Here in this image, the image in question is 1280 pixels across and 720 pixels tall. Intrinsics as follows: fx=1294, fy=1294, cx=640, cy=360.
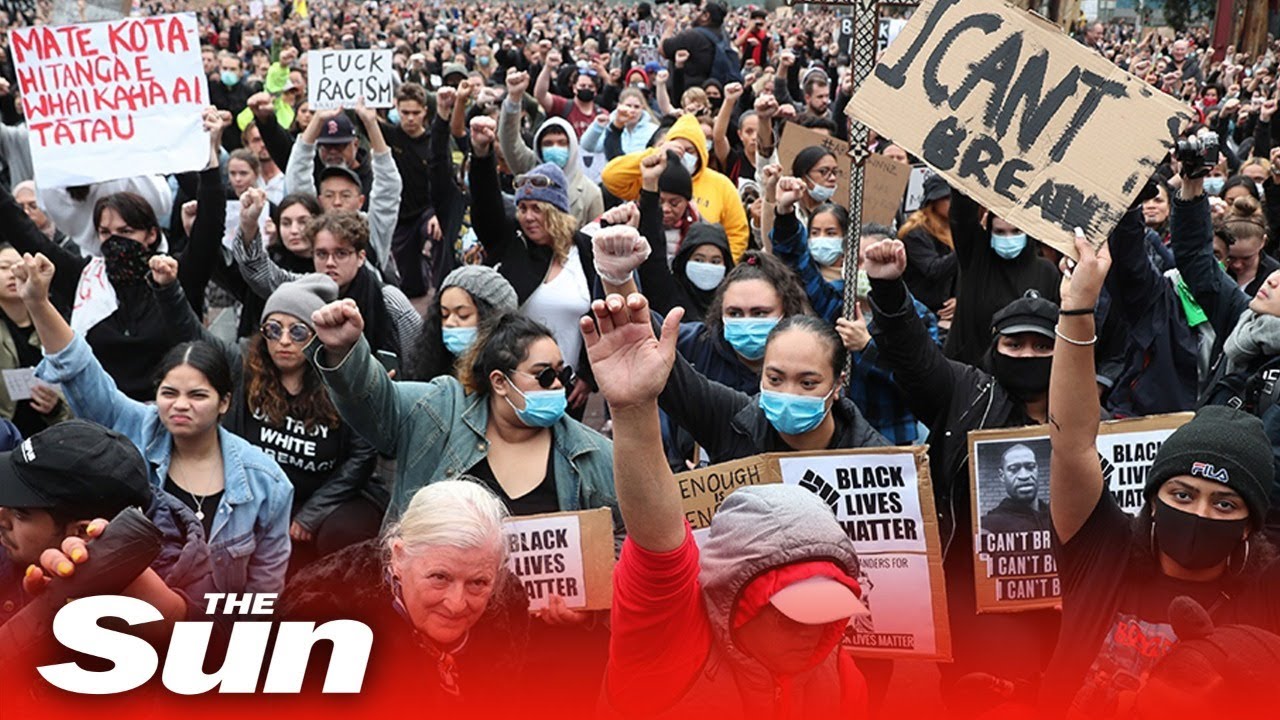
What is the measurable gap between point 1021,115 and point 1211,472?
1.04m

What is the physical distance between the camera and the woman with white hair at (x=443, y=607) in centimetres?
280

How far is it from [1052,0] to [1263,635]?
2230 centimetres

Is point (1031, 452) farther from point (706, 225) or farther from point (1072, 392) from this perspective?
point (706, 225)

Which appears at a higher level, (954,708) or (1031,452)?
(1031,452)

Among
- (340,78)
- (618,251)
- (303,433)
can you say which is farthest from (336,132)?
(618,251)

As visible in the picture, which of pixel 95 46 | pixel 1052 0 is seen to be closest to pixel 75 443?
pixel 95 46

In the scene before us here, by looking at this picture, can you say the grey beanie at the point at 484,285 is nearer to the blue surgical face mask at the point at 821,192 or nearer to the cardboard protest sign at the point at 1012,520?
the cardboard protest sign at the point at 1012,520

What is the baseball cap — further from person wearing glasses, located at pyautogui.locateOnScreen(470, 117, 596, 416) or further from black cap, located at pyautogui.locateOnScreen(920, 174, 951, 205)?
black cap, located at pyautogui.locateOnScreen(920, 174, 951, 205)

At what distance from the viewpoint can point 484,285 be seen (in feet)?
16.0

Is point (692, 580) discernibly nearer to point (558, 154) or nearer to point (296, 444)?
point (296, 444)

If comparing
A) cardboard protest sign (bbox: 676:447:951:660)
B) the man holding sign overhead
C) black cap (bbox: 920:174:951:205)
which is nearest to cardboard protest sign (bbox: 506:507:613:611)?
cardboard protest sign (bbox: 676:447:951:660)

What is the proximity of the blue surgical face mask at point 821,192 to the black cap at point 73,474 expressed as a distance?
189 inches

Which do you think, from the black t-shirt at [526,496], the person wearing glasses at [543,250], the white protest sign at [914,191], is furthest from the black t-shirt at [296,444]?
the white protest sign at [914,191]

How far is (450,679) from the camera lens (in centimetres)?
285
